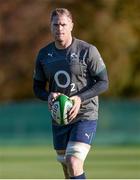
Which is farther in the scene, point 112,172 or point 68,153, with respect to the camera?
point 112,172

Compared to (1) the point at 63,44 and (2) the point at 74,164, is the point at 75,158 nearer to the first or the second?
(2) the point at 74,164

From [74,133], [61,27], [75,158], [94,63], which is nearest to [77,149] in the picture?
[75,158]

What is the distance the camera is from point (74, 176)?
9734 millimetres

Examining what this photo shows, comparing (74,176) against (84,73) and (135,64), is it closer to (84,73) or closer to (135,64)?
(84,73)

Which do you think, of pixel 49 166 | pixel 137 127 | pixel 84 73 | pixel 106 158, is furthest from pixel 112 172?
pixel 137 127

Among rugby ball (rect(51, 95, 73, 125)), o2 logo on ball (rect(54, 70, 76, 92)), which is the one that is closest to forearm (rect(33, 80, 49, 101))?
o2 logo on ball (rect(54, 70, 76, 92))

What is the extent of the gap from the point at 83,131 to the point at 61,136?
1.22 ft

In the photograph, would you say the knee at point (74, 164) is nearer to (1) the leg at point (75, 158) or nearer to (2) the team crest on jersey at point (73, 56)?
(1) the leg at point (75, 158)

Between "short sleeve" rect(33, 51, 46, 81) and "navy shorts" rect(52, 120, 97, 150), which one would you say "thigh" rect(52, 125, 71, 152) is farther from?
"short sleeve" rect(33, 51, 46, 81)

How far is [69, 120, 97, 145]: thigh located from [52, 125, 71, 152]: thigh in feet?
0.46

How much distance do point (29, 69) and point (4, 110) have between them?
7.23 m

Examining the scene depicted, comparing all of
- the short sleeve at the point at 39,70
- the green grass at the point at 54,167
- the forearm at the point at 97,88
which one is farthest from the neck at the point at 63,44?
the green grass at the point at 54,167

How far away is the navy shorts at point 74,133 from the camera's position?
9.94 meters

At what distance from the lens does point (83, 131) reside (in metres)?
9.95
